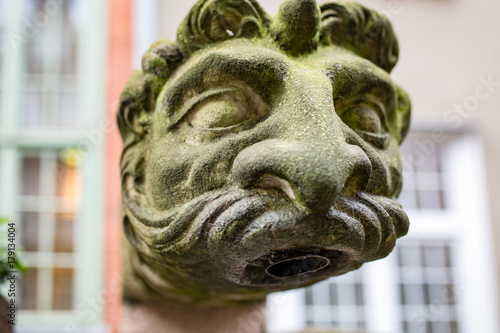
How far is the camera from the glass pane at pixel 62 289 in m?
3.12

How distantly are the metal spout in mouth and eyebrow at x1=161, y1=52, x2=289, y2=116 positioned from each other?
0.33 meters

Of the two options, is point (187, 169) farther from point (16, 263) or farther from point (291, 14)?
point (16, 263)

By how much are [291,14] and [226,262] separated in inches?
20.5

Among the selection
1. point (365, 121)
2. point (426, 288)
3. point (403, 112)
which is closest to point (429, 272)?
point (426, 288)

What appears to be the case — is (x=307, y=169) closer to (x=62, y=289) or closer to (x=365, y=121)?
(x=365, y=121)

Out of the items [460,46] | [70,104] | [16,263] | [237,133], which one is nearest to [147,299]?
[16,263]

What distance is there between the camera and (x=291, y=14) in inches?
46.8

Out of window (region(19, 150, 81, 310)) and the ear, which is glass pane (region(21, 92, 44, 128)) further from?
the ear

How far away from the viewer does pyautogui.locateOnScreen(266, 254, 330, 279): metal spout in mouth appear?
3.75 feet

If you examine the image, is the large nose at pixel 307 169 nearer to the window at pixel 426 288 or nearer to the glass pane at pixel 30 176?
the glass pane at pixel 30 176

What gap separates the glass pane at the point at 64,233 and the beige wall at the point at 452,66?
2303 mm

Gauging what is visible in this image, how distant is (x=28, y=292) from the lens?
10.2ft

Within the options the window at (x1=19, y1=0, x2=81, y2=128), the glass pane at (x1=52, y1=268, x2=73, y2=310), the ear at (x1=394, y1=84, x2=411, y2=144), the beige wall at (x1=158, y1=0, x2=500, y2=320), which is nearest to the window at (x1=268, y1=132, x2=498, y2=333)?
the beige wall at (x1=158, y1=0, x2=500, y2=320)

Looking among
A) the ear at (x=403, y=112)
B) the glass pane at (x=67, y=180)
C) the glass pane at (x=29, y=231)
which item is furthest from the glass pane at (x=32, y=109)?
the ear at (x=403, y=112)
